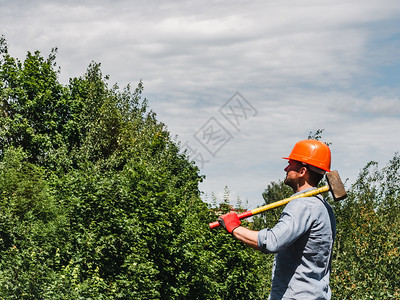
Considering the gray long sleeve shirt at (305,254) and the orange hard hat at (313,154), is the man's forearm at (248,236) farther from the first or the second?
the orange hard hat at (313,154)

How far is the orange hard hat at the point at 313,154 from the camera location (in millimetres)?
4020

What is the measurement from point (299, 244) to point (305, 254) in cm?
8

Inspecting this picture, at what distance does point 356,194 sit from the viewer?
21.0 meters

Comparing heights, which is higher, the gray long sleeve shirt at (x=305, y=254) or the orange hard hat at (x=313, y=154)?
the orange hard hat at (x=313, y=154)

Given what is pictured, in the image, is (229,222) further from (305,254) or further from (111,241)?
(111,241)

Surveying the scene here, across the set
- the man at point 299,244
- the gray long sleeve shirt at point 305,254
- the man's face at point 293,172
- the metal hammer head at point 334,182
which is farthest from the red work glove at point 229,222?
the metal hammer head at point 334,182

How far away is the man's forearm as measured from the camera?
366 centimetres

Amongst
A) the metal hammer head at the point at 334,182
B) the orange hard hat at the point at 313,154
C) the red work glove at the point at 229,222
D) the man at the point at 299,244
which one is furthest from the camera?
the metal hammer head at the point at 334,182

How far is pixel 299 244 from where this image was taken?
3.78 metres

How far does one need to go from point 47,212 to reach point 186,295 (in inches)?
212

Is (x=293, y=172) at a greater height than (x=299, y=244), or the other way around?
(x=293, y=172)

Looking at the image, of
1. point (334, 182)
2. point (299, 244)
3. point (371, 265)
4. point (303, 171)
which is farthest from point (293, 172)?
point (371, 265)

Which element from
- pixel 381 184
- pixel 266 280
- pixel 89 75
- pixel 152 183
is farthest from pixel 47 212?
pixel 89 75

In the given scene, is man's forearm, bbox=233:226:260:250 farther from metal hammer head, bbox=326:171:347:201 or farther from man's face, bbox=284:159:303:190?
metal hammer head, bbox=326:171:347:201
